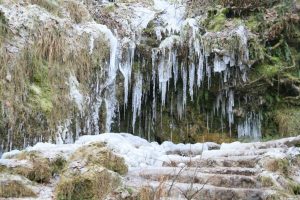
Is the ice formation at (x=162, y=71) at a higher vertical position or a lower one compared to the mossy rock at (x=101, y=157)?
higher

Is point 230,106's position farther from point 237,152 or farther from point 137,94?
point 237,152

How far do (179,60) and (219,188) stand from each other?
5365mm

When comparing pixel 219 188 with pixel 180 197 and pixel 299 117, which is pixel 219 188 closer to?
pixel 180 197

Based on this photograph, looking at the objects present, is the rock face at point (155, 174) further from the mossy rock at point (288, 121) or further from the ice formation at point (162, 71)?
the mossy rock at point (288, 121)

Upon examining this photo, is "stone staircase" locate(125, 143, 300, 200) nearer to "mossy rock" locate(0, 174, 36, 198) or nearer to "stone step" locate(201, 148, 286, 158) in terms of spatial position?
"stone step" locate(201, 148, 286, 158)

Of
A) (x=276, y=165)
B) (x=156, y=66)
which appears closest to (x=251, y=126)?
(x=156, y=66)

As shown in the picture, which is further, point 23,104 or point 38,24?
point 38,24

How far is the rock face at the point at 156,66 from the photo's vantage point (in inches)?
328

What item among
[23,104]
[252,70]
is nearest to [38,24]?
[23,104]

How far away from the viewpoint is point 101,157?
5.59 m

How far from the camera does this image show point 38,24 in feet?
28.1

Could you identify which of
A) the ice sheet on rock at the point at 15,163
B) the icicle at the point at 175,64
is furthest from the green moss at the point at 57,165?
the icicle at the point at 175,64

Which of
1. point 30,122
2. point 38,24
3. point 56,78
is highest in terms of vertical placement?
point 38,24

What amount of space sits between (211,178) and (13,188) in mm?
2316
